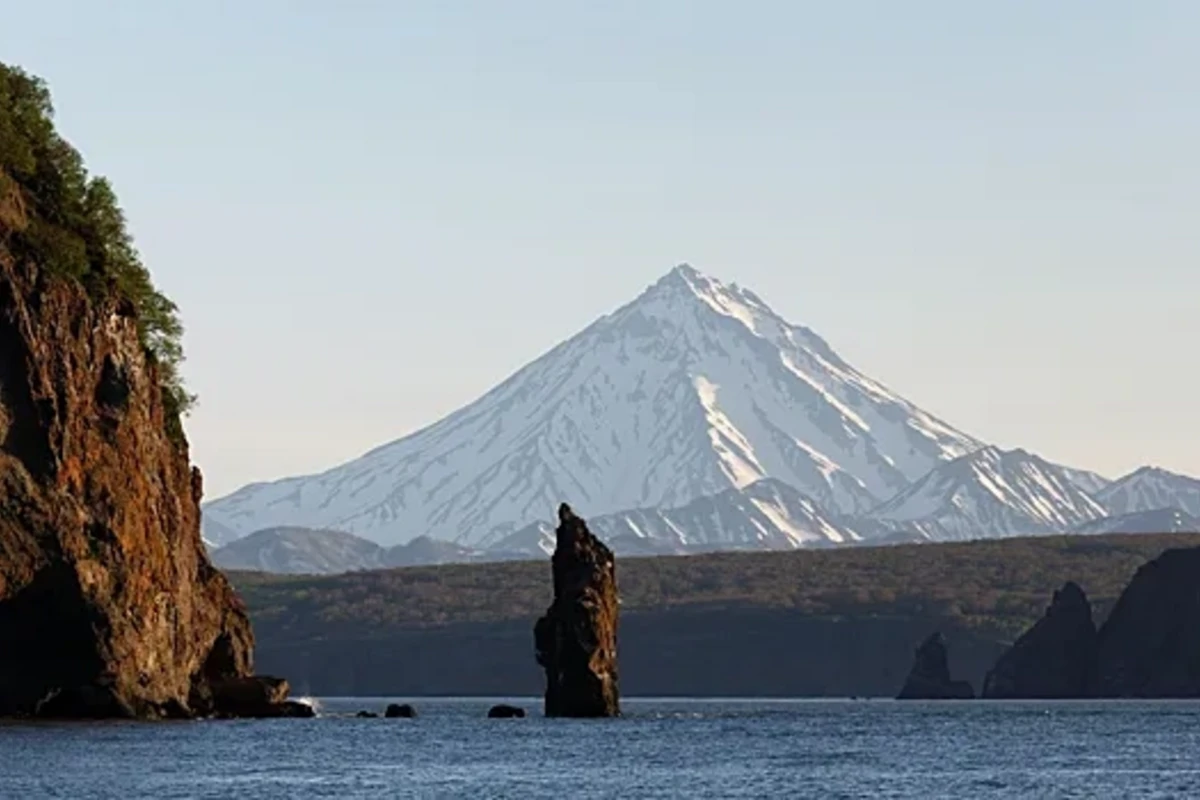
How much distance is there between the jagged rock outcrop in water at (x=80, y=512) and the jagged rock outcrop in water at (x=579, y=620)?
964 inches

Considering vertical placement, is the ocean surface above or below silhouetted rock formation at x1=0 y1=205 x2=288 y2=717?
below

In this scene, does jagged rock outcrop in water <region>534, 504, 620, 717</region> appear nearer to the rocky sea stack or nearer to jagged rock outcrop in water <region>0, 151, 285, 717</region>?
the rocky sea stack

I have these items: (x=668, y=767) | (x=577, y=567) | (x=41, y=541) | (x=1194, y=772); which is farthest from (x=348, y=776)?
(x=577, y=567)

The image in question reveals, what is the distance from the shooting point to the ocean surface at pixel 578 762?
11644cm

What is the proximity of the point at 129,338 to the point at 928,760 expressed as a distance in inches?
1964

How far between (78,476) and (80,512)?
236 centimetres

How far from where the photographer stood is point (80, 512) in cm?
14975

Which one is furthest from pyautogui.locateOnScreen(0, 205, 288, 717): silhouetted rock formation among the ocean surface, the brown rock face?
the ocean surface

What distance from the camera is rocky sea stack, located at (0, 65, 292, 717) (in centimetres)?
14725

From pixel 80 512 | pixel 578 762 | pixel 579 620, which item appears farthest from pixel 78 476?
pixel 579 620

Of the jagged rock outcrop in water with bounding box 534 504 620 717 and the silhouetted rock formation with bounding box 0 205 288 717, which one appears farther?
the jagged rock outcrop in water with bounding box 534 504 620 717

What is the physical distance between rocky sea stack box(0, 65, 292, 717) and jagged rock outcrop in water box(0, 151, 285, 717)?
0.11 m

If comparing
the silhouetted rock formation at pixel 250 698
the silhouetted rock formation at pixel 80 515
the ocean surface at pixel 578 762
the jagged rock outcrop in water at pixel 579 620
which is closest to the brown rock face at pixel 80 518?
the silhouetted rock formation at pixel 80 515

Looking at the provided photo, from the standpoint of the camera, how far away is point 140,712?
156500 mm
